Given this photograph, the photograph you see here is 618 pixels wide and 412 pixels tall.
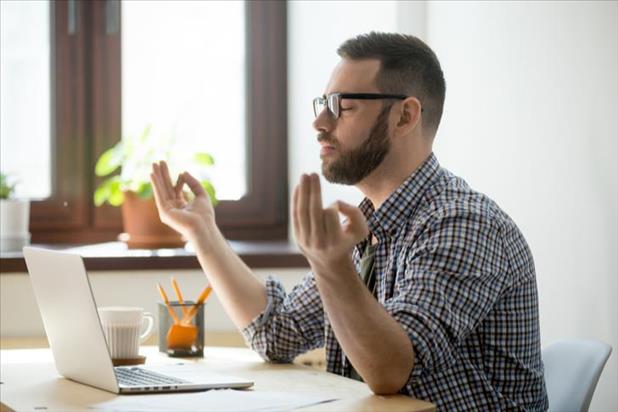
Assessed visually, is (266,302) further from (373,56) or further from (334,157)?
(373,56)

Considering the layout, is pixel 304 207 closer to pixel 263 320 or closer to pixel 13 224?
pixel 263 320

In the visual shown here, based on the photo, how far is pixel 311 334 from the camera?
7.07 feet

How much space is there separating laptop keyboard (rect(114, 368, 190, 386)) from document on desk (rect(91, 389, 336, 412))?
7cm

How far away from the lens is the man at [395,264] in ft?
5.31

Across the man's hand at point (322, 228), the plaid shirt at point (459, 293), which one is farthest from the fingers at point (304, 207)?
the plaid shirt at point (459, 293)

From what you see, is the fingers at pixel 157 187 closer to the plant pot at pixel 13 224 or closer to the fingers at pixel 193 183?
the fingers at pixel 193 183

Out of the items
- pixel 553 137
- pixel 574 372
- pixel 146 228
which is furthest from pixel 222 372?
pixel 146 228

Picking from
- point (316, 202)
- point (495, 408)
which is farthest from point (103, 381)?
point (495, 408)

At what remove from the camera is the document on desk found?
1599mm

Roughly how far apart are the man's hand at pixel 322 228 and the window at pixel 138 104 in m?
1.99

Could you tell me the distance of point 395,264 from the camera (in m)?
1.90

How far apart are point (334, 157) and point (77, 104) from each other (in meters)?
1.67

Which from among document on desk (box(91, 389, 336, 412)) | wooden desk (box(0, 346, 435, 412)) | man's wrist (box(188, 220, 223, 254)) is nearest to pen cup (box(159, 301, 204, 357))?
wooden desk (box(0, 346, 435, 412))

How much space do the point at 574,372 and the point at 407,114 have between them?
1.89 ft
